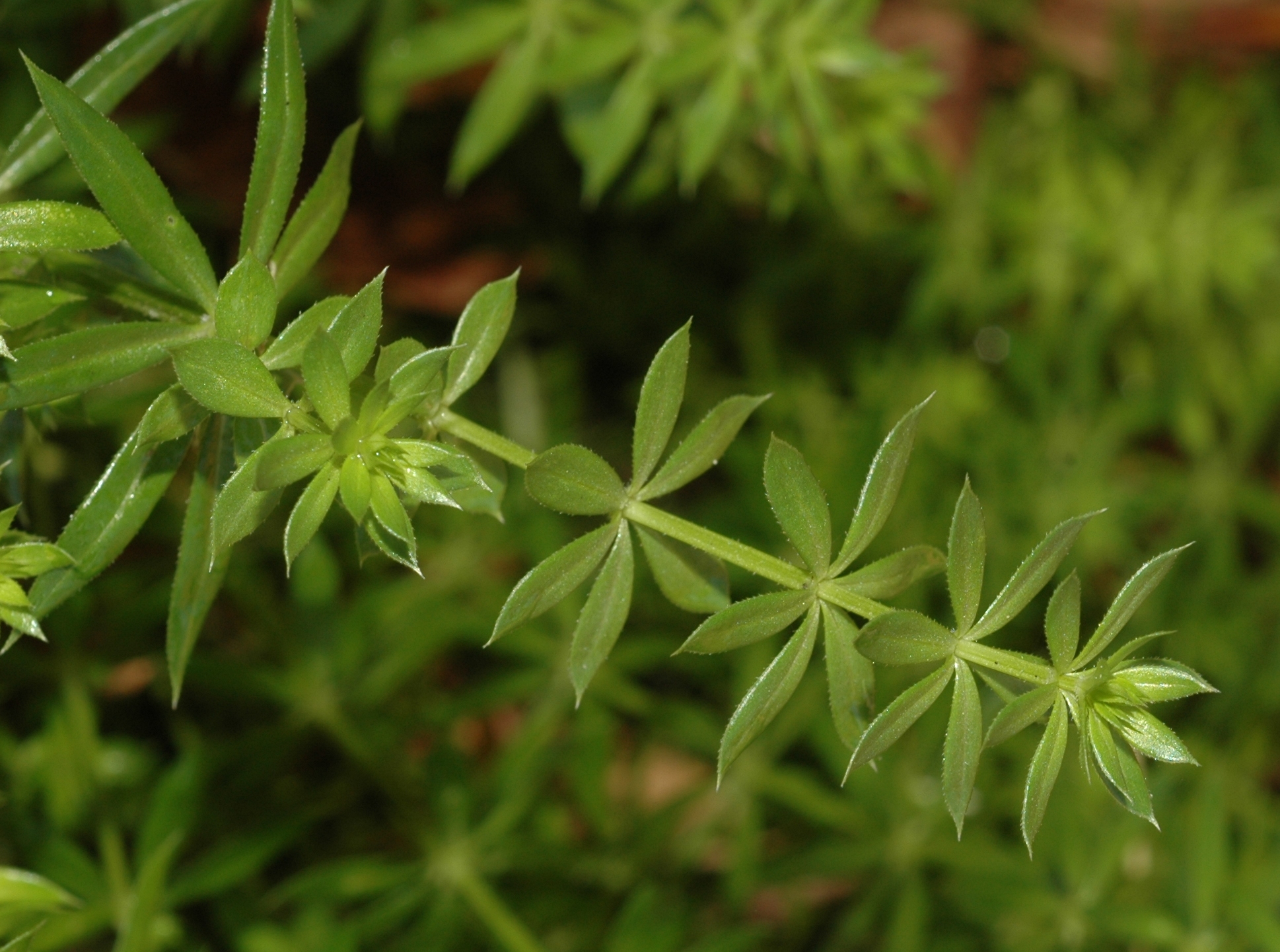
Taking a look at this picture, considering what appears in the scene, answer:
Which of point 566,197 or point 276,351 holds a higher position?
point 276,351

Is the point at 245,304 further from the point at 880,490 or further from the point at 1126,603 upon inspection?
the point at 1126,603

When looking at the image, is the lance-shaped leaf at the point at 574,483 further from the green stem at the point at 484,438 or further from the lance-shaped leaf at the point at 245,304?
the lance-shaped leaf at the point at 245,304

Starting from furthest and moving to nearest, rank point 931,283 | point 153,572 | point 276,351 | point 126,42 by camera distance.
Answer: point 931,283
point 153,572
point 126,42
point 276,351

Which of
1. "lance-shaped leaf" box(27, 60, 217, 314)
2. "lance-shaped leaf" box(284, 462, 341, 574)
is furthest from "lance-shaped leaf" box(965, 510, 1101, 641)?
"lance-shaped leaf" box(27, 60, 217, 314)

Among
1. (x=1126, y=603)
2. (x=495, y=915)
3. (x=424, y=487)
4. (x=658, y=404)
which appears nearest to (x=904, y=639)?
(x=1126, y=603)

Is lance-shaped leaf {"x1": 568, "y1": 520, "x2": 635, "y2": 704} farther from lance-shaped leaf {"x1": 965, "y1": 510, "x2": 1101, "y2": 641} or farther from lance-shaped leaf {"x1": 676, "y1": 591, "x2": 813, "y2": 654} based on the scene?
lance-shaped leaf {"x1": 965, "y1": 510, "x2": 1101, "y2": 641}

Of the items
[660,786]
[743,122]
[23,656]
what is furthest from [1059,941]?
[23,656]

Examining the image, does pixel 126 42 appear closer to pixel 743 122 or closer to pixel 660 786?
pixel 743 122

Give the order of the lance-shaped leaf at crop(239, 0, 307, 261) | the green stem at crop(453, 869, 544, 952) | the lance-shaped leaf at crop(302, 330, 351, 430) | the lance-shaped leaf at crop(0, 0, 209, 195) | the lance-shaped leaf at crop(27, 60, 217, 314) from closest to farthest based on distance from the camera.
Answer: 1. the lance-shaped leaf at crop(302, 330, 351, 430)
2. the lance-shaped leaf at crop(27, 60, 217, 314)
3. the lance-shaped leaf at crop(239, 0, 307, 261)
4. the lance-shaped leaf at crop(0, 0, 209, 195)
5. the green stem at crop(453, 869, 544, 952)
